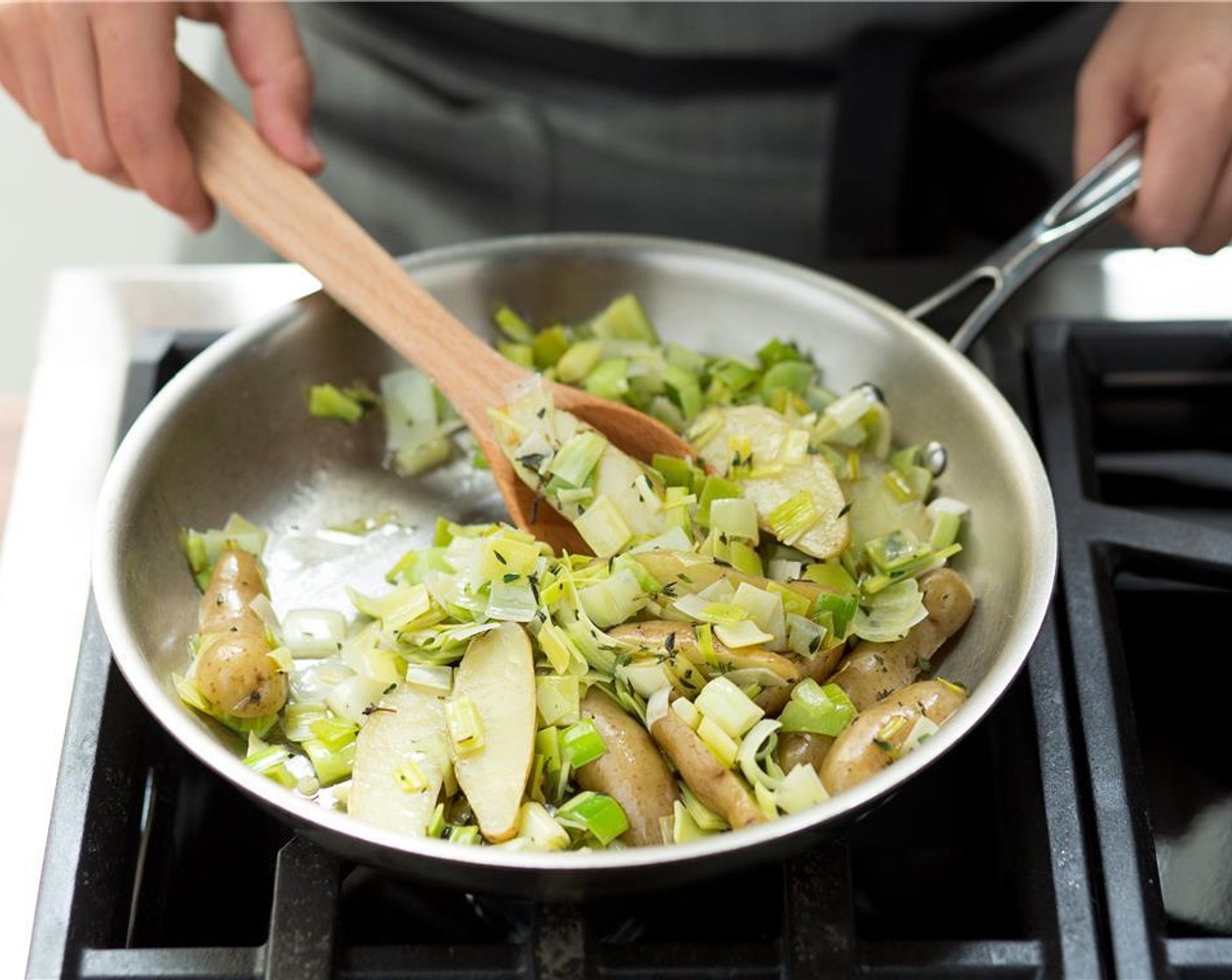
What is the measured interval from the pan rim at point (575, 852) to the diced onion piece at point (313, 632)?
0.11 m

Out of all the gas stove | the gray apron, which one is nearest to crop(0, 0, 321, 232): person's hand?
the gas stove

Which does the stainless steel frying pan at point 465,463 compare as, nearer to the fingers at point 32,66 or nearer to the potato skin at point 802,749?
the potato skin at point 802,749

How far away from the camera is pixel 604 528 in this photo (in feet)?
3.26

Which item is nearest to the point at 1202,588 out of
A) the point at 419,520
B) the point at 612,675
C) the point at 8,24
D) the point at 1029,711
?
the point at 1029,711

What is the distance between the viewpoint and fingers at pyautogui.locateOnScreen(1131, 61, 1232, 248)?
3.65ft

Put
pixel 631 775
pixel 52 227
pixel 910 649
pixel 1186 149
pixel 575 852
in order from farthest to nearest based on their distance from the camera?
pixel 52 227, pixel 1186 149, pixel 910 649, pixel 631 775, pixel 575 852

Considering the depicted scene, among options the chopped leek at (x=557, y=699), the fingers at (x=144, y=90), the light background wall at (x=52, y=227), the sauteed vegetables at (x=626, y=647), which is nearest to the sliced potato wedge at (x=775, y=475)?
the sauteed vegetables at (x=626, y=647)

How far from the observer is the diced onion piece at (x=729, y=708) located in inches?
34.1

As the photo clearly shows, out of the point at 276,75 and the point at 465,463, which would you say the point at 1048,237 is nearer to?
the point at 465,463

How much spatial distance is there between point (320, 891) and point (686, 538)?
1.12ft

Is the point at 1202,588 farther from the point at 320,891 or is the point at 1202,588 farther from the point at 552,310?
the point at 320,891

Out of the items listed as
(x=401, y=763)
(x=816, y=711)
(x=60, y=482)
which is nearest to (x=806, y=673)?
(x=816, y=711)

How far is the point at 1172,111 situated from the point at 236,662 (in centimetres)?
84

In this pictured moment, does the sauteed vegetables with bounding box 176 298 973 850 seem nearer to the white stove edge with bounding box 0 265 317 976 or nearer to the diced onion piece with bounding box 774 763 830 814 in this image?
the diced onion piece with bounding box 774 763 830 814
